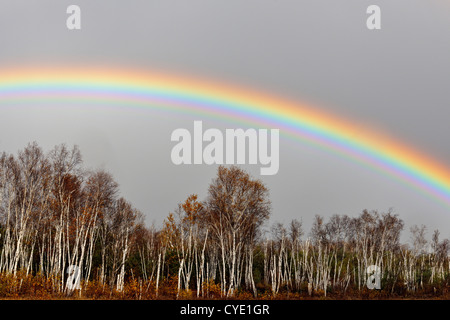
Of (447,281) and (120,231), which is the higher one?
(120,231)

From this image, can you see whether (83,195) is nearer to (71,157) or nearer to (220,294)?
(71,157)

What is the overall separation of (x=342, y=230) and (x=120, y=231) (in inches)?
1579

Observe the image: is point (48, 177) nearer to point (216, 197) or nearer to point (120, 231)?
point (120, 231)

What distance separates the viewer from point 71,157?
40.7m

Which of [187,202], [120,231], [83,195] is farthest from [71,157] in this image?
[187,202]

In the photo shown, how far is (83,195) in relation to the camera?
4753 cm

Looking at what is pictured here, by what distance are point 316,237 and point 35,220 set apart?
45.7m

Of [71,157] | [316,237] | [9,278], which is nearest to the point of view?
[9,278]
